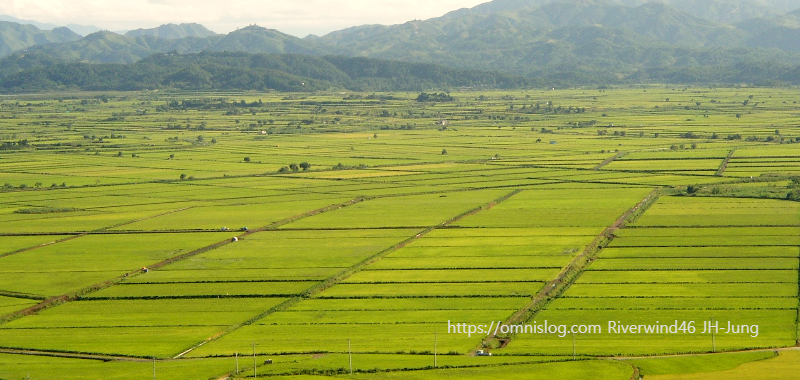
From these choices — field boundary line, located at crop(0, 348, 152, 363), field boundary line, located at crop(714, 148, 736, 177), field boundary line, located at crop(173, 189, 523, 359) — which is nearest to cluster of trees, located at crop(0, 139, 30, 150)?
field boundary line, located at crop(173, 189, 523, 359)

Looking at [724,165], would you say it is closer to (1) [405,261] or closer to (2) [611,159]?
(2) [611,159]

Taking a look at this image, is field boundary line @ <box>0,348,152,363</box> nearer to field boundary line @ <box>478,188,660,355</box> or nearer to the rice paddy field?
the rice paddy field

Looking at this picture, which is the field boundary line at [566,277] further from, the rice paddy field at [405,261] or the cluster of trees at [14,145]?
the cluster of trees at [14,145]

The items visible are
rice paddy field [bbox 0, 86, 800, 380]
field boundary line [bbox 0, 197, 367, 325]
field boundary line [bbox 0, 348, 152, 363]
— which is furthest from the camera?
field boundary line [bbox 0, 197, 367, 325]

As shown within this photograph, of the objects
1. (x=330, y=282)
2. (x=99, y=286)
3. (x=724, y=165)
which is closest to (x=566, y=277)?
(x=330, y=282)

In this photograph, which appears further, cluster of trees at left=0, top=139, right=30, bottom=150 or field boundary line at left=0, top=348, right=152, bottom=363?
cluster of trees at left=0, top=139, right=30, bottom=150

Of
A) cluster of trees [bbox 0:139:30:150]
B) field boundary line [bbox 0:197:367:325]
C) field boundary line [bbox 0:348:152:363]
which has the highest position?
cluster of trees [bbox 0:139:30:150]

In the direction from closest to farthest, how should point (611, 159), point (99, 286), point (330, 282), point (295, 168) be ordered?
1. point (330, 282)
2. point (99, 286)
3. point (295, 168)
4. point (611, 159)
